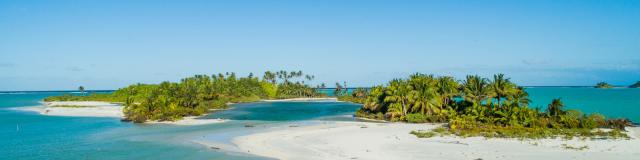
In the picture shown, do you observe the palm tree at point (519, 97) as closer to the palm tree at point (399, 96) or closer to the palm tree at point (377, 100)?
the palm tree at point (399, 96)

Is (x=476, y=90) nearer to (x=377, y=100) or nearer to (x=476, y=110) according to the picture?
(x=476, y=110)

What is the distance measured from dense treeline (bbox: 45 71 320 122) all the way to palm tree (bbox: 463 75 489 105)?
45447 millimetres

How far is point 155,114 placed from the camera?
79625 mm

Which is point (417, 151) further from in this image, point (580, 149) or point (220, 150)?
point (220, 150)

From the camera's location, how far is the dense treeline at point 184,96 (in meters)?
80.9

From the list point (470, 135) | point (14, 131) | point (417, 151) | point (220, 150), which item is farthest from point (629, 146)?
point (14, 131)

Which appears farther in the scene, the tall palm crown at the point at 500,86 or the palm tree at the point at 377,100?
the palm tree at the point at 377,100

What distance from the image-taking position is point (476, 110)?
6112cm

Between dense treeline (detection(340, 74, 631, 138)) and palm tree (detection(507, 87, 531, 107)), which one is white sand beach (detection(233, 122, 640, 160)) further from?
palm tree (detection(507, 87, 531, 107))

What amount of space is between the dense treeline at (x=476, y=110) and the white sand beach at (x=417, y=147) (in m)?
5.03

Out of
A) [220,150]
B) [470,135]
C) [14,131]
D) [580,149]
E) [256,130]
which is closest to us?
[580,149]

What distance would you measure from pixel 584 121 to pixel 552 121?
340 centimetres

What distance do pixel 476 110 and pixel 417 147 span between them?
21.0m

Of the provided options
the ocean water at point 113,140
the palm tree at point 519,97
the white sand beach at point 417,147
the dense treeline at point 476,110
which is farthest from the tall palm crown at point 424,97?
the ocean water at point 113,140
